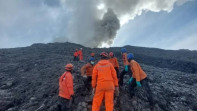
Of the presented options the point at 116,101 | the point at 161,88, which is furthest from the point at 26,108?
the point at 161,88

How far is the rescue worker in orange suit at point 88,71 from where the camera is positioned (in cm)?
955

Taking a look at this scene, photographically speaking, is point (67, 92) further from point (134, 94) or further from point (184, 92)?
point (184, 92)

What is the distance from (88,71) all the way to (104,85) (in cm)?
342

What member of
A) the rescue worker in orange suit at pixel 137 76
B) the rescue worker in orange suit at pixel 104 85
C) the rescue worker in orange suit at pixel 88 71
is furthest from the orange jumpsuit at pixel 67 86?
the rescue worker in orange suit at pixel 137 76

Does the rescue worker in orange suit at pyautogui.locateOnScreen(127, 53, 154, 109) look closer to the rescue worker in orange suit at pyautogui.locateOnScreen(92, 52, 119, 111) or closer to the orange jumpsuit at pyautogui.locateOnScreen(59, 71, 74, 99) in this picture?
the rescue worker in orange suit at pyautogui.locateOnScreen(92, 52, 119, 111)

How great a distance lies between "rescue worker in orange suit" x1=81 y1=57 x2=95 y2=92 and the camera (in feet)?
31.3

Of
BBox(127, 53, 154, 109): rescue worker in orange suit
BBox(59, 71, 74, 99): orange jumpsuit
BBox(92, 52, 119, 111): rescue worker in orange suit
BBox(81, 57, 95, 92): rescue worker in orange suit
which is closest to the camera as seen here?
BBox(92, 52, 119, 111): rescue worker in orange suit

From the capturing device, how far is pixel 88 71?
9672mm

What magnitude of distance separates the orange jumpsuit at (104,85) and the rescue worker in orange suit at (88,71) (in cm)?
293

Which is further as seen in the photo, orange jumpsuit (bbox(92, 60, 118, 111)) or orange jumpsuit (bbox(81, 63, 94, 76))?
orange jumpsuit (bbox(81, 63, 94, 76))

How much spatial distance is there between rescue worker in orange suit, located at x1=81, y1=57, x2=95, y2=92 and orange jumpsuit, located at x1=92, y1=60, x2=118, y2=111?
9.62 feet

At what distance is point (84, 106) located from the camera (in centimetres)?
827

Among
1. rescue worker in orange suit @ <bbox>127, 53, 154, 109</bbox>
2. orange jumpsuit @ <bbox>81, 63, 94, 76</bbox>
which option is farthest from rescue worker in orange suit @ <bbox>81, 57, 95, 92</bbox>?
rescue worker in orange suit @ <bbox>127, 53, 154, 109</bbox>

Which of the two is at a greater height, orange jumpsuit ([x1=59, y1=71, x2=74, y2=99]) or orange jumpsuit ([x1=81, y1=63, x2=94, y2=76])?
orange jumpsuit ([x1=81, y1=63, x2=94, y2=76])
